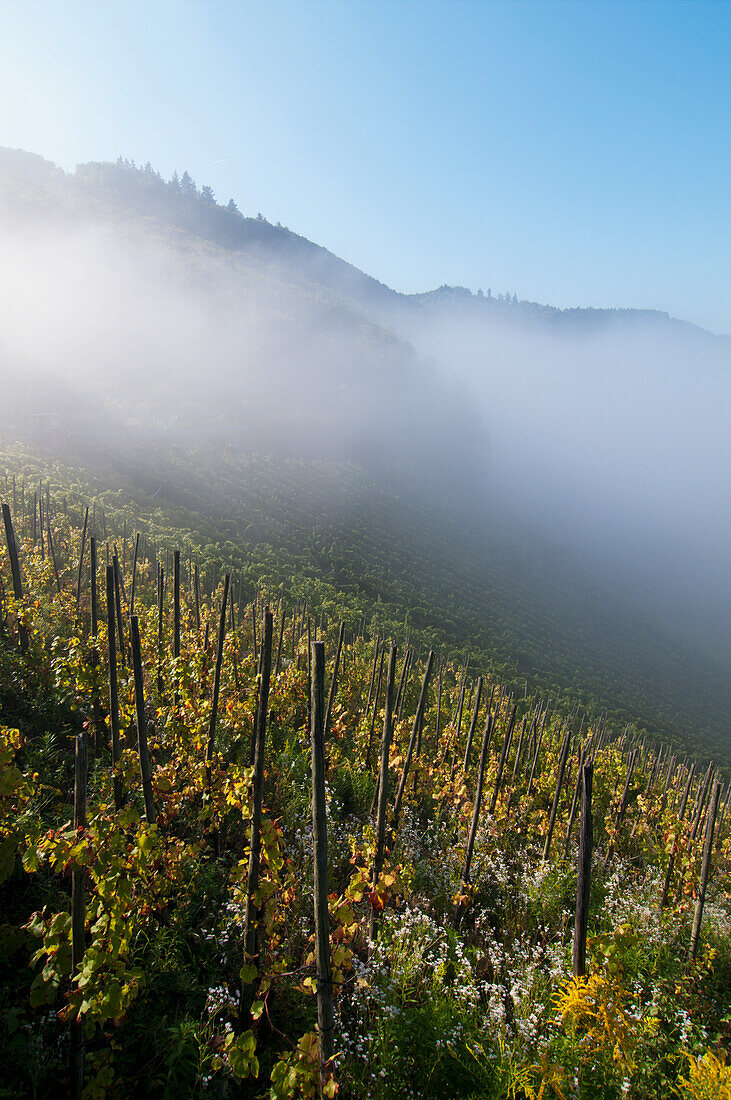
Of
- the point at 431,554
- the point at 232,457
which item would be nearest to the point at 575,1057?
the point at 431,554

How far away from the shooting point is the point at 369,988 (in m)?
4.03

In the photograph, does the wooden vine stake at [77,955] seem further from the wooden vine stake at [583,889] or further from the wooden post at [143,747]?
the wooden vine stake at [583,889]

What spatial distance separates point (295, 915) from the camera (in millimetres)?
4957

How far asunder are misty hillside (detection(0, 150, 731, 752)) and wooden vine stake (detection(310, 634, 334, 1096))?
36.3 m

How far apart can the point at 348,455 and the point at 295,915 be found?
85.1 m

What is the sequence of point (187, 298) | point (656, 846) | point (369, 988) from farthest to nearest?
point (187, 298)
point (656, 846)
point (369, 988)

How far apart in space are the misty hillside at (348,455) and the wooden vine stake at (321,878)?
1431 inches

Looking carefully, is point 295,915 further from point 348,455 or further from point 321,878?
point 348,455

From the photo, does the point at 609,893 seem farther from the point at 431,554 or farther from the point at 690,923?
the point at 431,554

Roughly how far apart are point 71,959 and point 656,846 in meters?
10.8

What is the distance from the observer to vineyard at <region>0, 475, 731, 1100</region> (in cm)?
314

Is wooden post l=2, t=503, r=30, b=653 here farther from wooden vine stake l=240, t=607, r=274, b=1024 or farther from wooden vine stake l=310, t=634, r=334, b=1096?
wooden vine stake l=310, t=634, r=334, b=1096

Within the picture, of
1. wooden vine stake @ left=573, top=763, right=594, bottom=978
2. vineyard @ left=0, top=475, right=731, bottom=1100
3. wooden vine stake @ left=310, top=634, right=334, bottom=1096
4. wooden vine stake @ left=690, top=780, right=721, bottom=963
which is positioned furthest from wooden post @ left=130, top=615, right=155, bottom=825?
wooden vine stake @ left=690, top=780, right=721, bottom=963

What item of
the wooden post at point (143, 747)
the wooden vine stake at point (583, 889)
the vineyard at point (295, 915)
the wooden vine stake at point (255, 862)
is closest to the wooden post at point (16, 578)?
the vineyard at point (295, 915)
